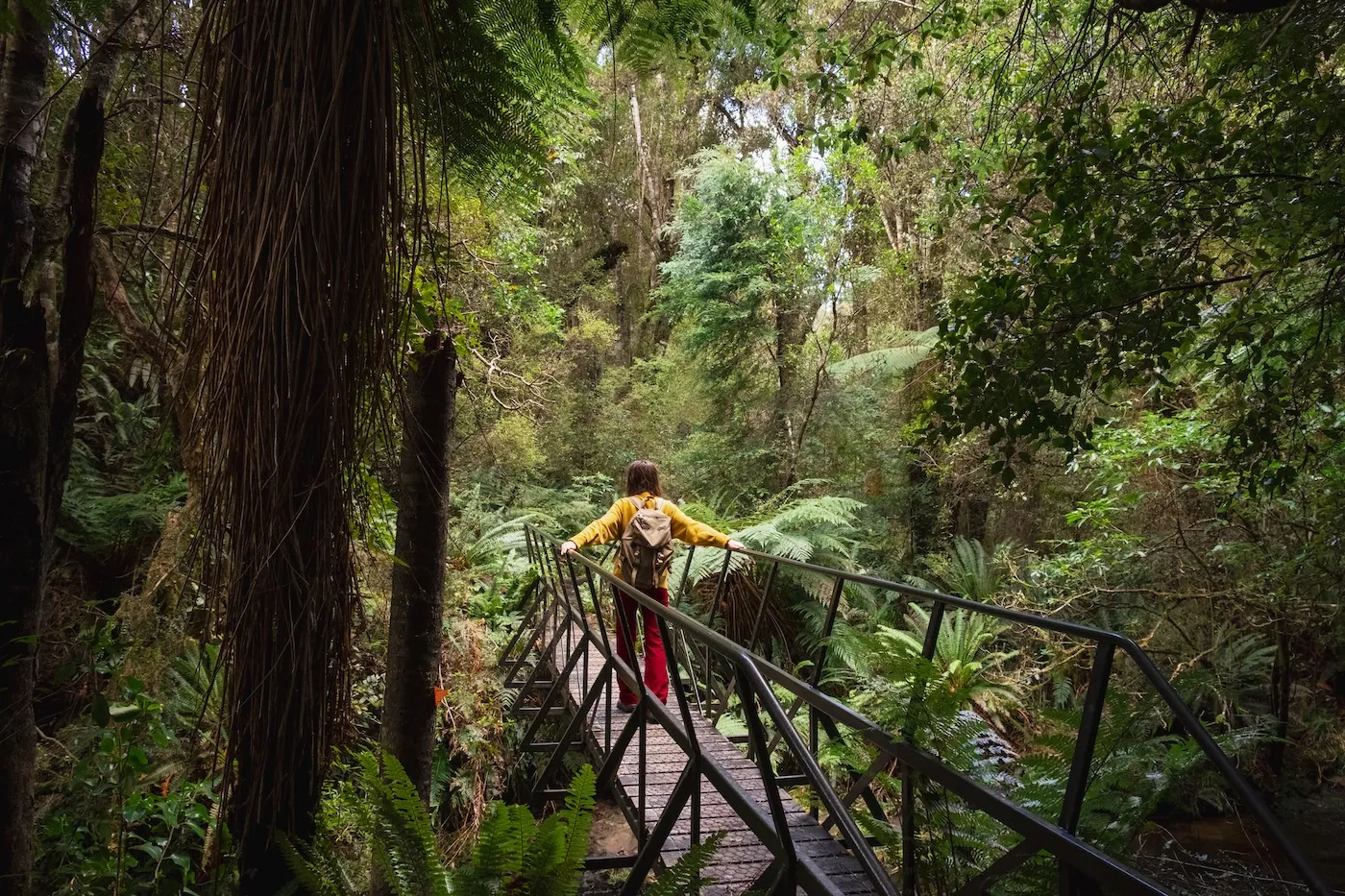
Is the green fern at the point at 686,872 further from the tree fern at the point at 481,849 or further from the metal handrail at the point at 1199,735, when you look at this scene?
the metal handrail at the point at 1199,735

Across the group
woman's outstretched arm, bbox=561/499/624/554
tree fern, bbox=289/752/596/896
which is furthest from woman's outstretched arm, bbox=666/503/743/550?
tree fern, bbox=289/752/596/896

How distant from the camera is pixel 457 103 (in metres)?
1.43

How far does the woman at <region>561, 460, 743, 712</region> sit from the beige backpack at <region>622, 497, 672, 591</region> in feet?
0.24

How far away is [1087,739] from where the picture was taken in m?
1.87

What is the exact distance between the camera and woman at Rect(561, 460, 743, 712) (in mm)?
3822

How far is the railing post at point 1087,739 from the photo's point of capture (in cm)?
185

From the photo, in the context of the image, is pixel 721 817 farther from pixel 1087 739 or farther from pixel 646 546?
pixel 1087 739

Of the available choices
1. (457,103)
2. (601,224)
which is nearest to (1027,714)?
(457,103)

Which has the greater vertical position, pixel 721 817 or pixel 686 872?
pixel 686 872

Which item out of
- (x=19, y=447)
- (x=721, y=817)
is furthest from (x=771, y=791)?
(x=19, y=447)

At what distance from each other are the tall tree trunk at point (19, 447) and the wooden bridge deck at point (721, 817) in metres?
1.61

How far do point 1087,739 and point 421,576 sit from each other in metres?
1.87

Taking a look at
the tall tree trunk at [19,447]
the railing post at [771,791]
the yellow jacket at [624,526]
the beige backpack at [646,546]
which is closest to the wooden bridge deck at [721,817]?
the railing post at [771,791]

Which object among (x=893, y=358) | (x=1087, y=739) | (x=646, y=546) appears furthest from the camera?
(x=893, y=358)
